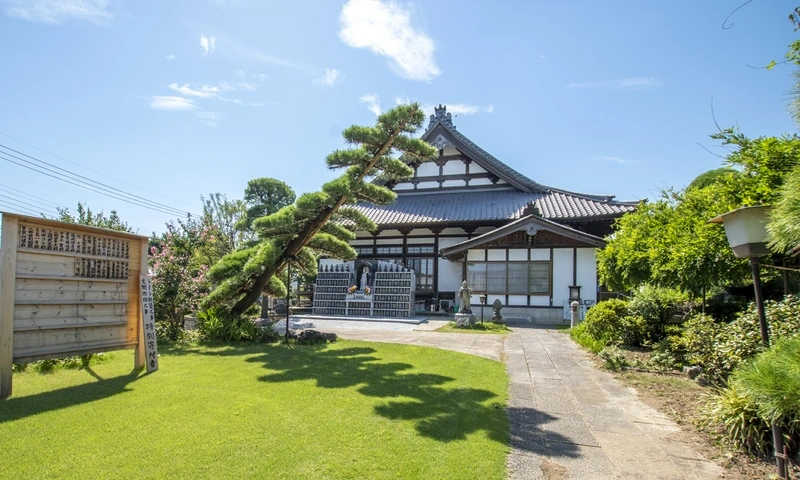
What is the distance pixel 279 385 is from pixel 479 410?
265cm

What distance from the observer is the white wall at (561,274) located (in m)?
15.5

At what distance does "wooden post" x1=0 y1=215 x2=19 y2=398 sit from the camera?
481 centimetres

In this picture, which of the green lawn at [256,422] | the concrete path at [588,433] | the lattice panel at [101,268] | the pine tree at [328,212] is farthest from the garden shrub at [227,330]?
the concrete path at [588,433]

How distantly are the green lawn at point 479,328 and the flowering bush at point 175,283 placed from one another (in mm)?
6951

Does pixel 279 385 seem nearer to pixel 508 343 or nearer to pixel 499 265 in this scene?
pixel 508 343

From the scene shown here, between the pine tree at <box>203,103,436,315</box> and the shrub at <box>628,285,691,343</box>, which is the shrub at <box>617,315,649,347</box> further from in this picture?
the pine tree at <box>203,103,436,315</box>

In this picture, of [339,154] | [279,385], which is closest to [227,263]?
[339,154]

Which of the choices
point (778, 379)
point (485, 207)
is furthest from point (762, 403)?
point (485, 207)

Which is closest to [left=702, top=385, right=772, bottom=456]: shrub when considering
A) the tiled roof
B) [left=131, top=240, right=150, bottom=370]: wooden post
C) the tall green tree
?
[left=131, top=240, right=150, bottom=370]: wooden post

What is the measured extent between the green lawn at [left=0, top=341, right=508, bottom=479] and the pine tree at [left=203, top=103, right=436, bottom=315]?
11.3 ft

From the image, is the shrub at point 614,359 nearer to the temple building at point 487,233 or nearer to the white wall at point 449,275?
the temple building at point 487,233

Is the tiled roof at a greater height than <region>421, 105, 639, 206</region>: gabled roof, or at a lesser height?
lesser

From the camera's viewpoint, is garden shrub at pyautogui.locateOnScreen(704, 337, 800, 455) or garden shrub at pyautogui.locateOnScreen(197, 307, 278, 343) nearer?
garden shrub at pyautogui.locateOnScreen(704, 337, 800, 455)

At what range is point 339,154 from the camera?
30.9 feet
